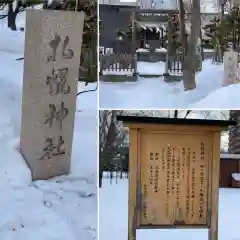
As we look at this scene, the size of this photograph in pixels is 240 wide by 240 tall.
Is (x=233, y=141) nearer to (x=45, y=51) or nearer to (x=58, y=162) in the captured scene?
(x=58, y=162)

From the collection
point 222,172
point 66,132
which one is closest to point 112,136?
point 66,132

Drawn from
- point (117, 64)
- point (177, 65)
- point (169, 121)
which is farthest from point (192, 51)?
point (169, 121)

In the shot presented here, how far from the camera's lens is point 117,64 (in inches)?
127

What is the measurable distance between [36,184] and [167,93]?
1.03m

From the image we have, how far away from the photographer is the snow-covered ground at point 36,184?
3.09 metres

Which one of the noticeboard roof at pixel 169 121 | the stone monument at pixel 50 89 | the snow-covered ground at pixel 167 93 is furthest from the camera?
the snow-covered ground at pixel 167 93

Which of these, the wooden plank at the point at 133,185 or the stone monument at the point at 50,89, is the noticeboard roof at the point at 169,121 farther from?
the stone monument at the point at 50,89

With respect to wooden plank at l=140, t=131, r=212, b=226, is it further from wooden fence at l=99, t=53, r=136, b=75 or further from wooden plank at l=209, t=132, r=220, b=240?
wooden fence at l=99, t=53, r=136, b=75

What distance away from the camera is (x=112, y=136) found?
320cm

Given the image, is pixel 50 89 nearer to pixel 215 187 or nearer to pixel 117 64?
pixel 117 64

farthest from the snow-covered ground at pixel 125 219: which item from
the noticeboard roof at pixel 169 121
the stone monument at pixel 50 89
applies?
the noticeboard roof at pixel 169 121

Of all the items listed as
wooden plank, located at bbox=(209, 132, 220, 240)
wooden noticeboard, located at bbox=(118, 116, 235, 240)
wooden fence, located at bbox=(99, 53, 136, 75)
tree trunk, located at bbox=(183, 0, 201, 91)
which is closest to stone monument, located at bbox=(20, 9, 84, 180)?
wooden fence, located at bbox=(99, 53, 136, 75)

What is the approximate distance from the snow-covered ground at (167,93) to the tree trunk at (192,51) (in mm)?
38

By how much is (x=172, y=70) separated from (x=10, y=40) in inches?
41.7
